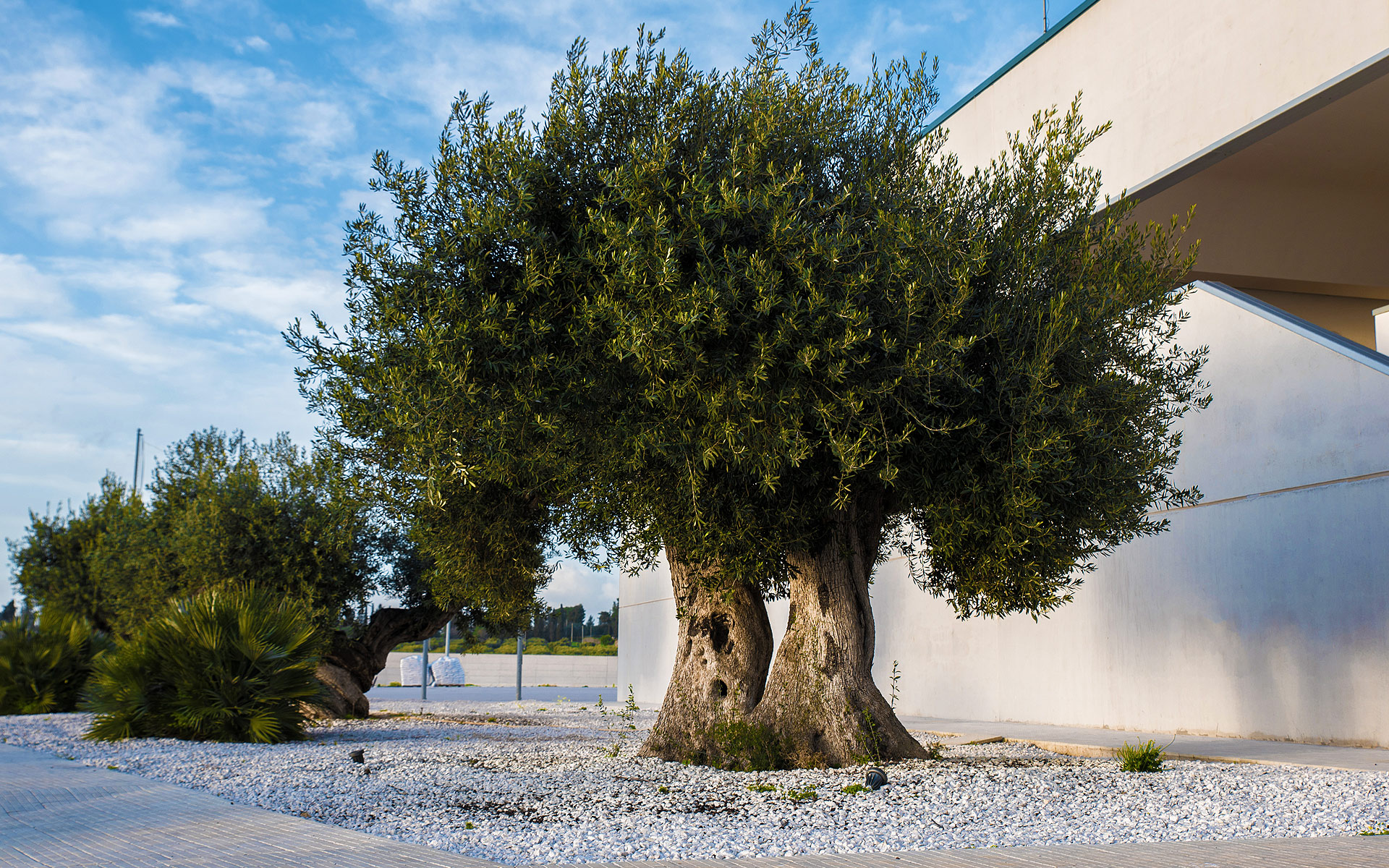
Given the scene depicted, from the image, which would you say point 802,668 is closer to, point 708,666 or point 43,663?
point 708,666

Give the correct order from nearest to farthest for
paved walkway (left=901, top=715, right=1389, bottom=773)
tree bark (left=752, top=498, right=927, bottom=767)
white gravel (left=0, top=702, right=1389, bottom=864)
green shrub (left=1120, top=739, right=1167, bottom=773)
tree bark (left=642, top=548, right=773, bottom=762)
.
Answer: white gravel (left=0, top=702, right=1389, bottom=864), green shrub (left=1120, top=739, right=1167, bottom=773), tree bark (left=752, top=498, right=927, bottom=767), paved walkway (left=901, top=715, right=1389, bottom=773), tree bark (left=642, top=548, right=773, bottom=762)

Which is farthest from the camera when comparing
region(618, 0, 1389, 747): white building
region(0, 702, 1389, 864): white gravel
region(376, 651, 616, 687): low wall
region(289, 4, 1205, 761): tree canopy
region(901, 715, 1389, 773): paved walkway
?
region(376, 651, 616, 687): low wall

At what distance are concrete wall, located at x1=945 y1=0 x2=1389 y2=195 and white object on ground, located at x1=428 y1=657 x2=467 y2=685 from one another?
30004 millimetres

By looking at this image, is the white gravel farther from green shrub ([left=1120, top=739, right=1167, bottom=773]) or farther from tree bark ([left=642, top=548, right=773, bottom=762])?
tree bark ([left=642, top=548, right=773, bottom=762])

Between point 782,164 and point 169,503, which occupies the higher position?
point 782,164

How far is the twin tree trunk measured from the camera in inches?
359

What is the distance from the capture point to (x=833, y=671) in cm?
927

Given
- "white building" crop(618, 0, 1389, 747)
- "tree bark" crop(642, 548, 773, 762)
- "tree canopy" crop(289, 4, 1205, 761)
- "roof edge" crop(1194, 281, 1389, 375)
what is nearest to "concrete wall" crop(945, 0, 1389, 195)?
"white building" crop(618, 0, 1389, 747)

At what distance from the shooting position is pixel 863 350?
7332 millimetres

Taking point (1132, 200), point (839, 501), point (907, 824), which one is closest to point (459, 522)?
point (839, 501)

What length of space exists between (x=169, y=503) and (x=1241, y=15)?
18.9 meters

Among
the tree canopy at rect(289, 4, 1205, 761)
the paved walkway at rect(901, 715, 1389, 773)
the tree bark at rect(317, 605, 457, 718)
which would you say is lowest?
the paved walkway at rect(901, 715, 1389, 773)

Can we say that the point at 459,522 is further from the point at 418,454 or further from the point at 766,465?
the point at 766,465

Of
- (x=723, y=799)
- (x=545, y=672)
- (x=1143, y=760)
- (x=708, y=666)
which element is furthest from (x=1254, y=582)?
(x=545, y=672)
